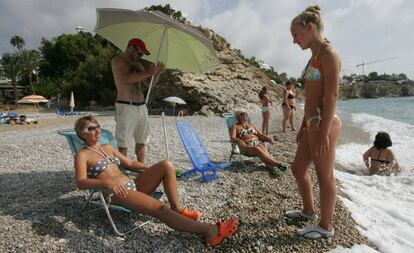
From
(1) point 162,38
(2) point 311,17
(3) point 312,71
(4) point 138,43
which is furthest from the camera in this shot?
(1) point 162,38

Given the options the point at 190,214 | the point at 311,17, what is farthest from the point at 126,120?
the point at 311,17

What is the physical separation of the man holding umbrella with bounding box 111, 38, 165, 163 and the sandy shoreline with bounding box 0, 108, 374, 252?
100 centimetres

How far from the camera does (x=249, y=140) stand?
242 inches

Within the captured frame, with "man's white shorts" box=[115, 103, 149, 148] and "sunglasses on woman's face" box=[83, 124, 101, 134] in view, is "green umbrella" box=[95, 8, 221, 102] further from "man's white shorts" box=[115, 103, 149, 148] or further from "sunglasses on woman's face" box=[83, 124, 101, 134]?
"sunglasses on woman's face" box=[83, 124, 101, 134]

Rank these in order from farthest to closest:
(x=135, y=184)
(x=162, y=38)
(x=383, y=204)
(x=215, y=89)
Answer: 1. (x=215, y=89)
2. (x=383, y=204)
3. (x=162, y=38)
4. (x=135, y=184)

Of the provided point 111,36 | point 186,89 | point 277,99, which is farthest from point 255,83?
point 111,36

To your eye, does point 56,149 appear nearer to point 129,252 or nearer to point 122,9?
point 122,9

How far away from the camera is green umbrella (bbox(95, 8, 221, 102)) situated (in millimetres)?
4383

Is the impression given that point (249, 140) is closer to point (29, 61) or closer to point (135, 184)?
point (135, 184)

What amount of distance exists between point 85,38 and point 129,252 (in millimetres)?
51761

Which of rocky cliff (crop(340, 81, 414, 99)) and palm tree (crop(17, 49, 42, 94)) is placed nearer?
palm tree (crop(17, 49, 42, 94))

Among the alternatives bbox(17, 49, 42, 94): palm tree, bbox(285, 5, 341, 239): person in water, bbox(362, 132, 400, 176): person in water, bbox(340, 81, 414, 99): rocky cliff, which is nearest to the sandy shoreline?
bbox(285, 5, 341, 239): person in water

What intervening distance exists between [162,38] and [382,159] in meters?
5.14

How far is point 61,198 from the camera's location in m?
4.19
